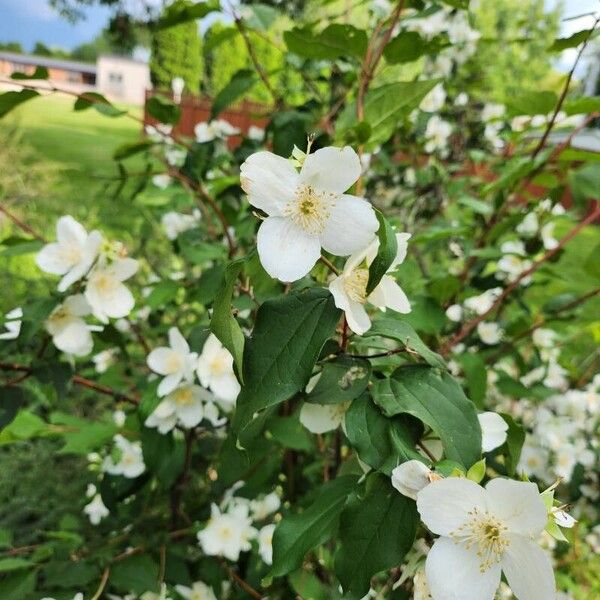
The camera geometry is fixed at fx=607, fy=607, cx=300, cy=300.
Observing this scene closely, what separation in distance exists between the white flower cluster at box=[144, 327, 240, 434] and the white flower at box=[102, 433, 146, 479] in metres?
0.22

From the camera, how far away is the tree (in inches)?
570

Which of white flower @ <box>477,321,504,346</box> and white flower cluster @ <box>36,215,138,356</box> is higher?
white flower cluster @ <box>36,215,138,356</box>

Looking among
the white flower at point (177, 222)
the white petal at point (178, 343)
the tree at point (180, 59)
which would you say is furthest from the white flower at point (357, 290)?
the tree at point (180, 59)

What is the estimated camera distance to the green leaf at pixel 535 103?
101 cm

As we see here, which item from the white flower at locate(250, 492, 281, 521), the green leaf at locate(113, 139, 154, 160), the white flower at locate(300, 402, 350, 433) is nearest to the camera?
the white flower at locate(300, 402, 350, 433)

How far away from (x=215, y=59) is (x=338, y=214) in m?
15.9

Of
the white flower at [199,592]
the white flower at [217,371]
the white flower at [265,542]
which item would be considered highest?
the white flower at [217,371]

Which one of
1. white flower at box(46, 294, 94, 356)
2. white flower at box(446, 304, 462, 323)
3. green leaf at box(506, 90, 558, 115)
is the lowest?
white flower at box(446, 304, 462, 323)

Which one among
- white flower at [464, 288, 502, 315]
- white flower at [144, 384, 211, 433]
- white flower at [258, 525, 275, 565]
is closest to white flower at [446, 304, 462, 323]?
white flower at [464, 288, 502, 315]

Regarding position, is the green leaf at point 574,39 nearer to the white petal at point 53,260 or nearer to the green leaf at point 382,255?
the green leaf at point 382,255

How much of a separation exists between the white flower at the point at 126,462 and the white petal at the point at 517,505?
77cm

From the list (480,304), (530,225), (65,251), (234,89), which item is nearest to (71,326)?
(65,251)

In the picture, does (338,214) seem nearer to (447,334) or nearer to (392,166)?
(447,334)

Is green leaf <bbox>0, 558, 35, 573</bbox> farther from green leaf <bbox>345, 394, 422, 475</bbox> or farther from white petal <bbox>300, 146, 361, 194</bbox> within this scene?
white petal <bbox>300, 146, 361, 194</bbox>
